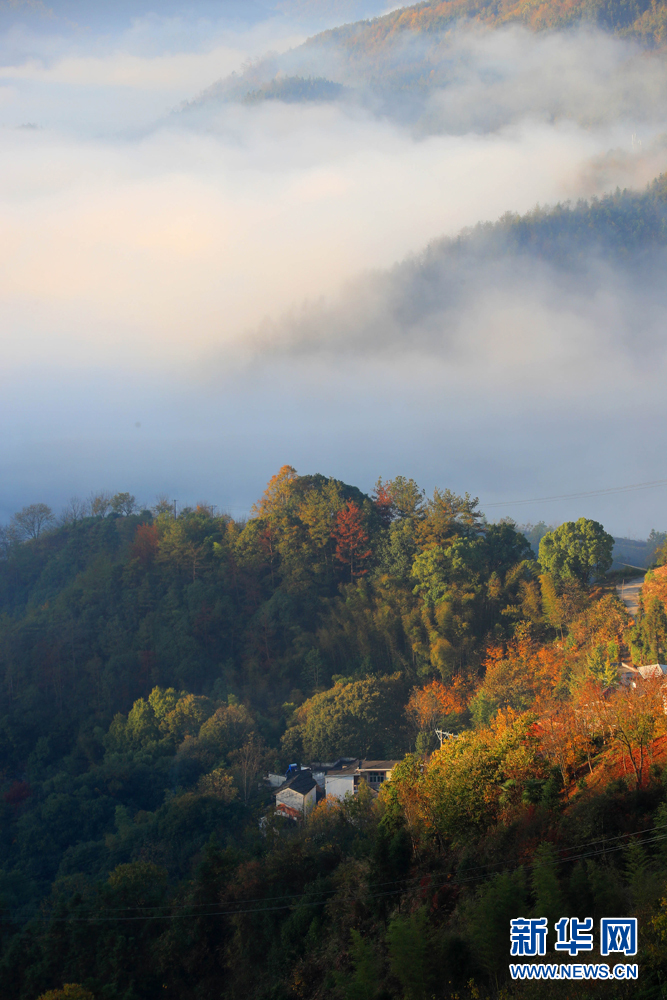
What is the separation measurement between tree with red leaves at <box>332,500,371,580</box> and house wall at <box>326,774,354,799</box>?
54.5 ft

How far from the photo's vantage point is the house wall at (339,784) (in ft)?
117

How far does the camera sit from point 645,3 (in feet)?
383

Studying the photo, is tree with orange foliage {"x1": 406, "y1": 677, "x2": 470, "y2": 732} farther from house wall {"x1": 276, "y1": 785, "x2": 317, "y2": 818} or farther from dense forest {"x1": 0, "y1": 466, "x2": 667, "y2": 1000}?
house wall {"x1": 276, "y1": 785, "x2": 317, "y2": 818}

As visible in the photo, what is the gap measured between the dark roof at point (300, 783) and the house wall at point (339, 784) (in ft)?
2.29

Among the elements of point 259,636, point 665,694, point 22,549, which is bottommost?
point 665,694

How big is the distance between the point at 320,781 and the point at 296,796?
220 centimetres

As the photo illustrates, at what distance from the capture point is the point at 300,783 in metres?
36.1

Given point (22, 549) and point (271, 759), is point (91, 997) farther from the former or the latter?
point (22, 549)

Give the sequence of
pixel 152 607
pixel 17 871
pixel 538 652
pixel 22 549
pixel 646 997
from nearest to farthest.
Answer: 1. pixel 646 997
2. pixel 17 871
3. pixel 538 652
4. pixel 152 607
5. pixel 22 549

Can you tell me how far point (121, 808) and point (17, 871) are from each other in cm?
495

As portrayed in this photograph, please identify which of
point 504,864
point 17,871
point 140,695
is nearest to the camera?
point 504,864

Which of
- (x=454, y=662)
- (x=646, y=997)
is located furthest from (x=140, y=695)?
(x=646, y=997)

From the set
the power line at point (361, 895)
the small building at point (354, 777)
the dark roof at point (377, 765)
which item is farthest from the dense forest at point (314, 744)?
the small building at point (354, 777)

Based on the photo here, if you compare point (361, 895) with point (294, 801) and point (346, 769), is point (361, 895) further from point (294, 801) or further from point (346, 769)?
point (346, 769)
